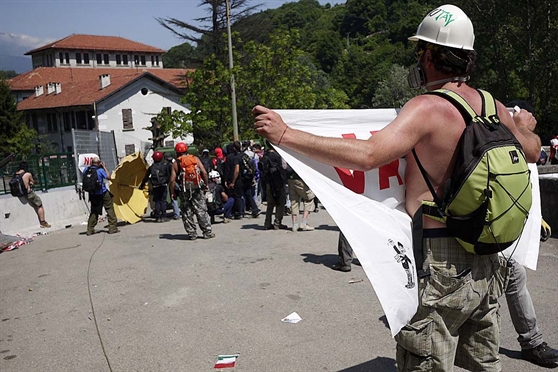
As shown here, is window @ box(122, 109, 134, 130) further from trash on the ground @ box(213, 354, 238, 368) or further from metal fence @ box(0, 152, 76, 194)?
trash on the ground @ box(213, 354, 238, 368)

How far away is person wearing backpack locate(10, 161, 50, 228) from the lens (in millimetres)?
13570

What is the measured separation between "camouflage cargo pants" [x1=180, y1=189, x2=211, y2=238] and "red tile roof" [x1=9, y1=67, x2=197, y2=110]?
38.8 metres

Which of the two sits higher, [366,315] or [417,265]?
[417,265]

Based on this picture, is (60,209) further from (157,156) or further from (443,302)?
(443,302)

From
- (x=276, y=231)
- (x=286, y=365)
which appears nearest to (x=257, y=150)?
(x=276, y=231)

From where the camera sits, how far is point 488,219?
2.28 meters

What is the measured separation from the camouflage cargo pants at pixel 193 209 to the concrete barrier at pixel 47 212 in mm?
4434

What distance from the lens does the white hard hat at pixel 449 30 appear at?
245 centimetres

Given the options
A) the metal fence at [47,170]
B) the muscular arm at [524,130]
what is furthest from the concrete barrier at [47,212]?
the muscular arm at [524,130]

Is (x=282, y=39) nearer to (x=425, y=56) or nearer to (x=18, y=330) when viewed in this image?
(x=18, y=330)

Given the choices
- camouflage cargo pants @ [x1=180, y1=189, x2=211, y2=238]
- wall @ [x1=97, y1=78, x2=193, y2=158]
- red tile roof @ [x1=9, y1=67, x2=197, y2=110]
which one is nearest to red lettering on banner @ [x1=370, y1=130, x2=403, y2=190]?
camouflage cargo pants @ [x1=180, y1=189, x2=211, y2=238]

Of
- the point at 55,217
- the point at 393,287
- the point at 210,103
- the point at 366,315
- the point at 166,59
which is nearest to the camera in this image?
the point at 393,287

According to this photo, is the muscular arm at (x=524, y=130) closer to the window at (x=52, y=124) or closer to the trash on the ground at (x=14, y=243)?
the trash on the ground at (x=14, y=243)

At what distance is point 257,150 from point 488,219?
14.9 m
